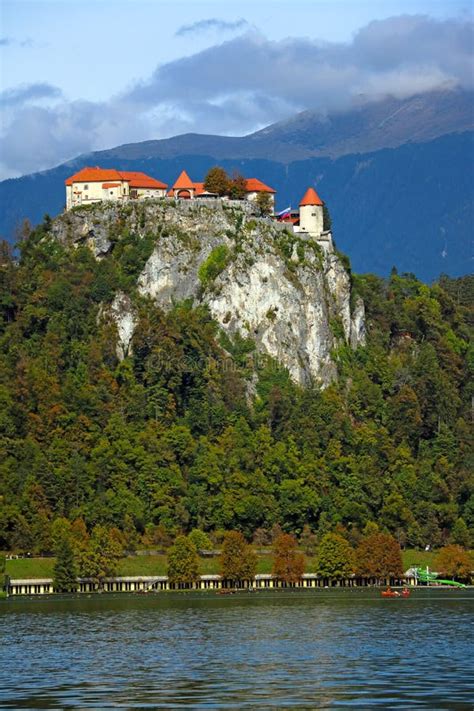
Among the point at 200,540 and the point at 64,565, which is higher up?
the point at 200,540

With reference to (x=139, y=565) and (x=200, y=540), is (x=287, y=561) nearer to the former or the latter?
(x=200, y=540)

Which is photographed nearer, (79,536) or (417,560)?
(79,536)

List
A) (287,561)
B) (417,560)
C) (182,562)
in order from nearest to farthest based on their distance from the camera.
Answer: (182,562) → (287,561) → (417,560)

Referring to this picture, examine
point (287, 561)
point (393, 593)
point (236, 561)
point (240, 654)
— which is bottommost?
point (240, 654)

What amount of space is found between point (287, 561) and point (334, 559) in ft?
16.4

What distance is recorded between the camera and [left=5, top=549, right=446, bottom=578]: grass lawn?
600 feet

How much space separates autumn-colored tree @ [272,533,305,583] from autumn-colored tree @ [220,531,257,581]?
2.72 m

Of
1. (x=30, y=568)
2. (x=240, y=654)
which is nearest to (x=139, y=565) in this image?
(x=30, y=568)

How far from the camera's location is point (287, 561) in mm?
187000

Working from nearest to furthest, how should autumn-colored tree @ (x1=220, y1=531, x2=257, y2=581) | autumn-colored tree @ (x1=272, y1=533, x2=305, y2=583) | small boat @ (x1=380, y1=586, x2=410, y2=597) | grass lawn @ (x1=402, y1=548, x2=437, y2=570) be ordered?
small boat @ (x1=380, y1=586, x2=410, y2=597) < autumn-colored tree @ (x1=220, y1=531, x2=257, y2=581) < autumn-colored tree @ (x1=272, y1=533, x2=305, y2=583) < grass lawn @ (x1=402, y1=548, x2=437, y2=570)

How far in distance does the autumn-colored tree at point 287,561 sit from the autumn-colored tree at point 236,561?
272cm

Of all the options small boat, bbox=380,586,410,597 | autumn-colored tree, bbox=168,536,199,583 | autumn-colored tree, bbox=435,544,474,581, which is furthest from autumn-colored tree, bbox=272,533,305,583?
autumn-colored tree, bbox=435,544,474,581

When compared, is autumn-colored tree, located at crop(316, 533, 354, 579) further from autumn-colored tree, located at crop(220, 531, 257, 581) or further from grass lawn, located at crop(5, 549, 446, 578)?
autumn-colored tree, located at crop(220, 531, 257, 581)

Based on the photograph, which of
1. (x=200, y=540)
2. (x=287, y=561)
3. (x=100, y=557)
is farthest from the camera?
(x=200, y=540)
